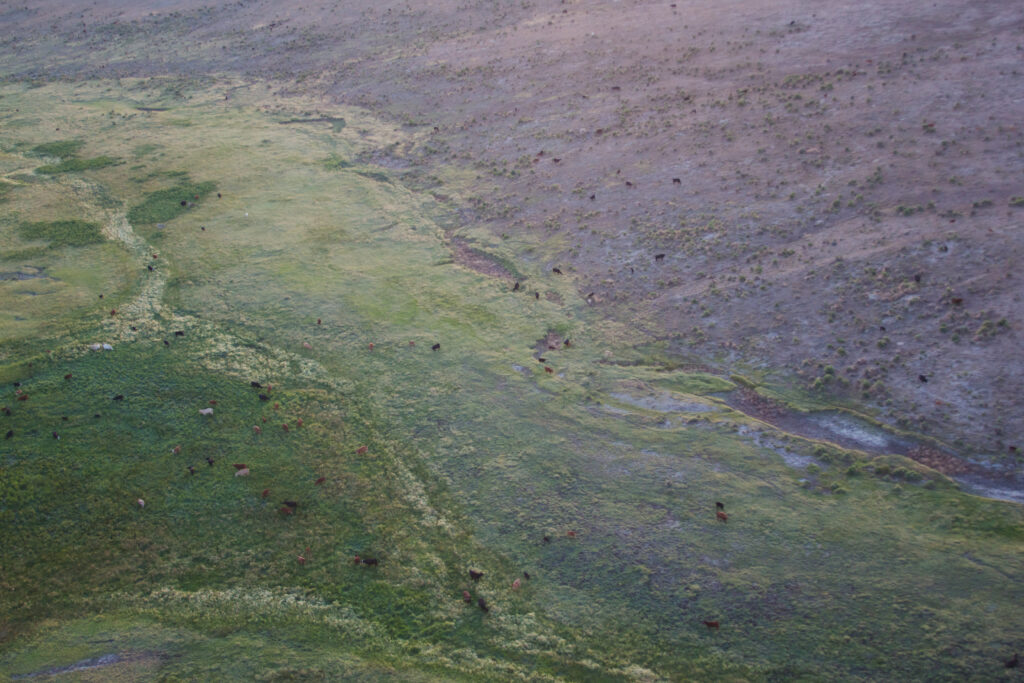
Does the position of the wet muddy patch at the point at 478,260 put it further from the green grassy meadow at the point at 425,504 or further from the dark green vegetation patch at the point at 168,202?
the dark green vegetation patch at the point at 168,202

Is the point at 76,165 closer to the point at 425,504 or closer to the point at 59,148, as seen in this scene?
the point at 59,148

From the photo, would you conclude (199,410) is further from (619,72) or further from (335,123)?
(619,72)

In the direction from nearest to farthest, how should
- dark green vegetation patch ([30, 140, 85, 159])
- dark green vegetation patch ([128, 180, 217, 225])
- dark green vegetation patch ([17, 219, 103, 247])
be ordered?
dark green vegetation patch ([17, 219, 103, 247]) → dark green vegetation patch ([128, 180, 217, 225]) → dark green vegetation patch ([30, 140, 85, 159])

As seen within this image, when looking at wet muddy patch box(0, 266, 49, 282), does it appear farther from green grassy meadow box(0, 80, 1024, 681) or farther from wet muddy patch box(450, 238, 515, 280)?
wet muddy patch box(450, 238, 515, 280)

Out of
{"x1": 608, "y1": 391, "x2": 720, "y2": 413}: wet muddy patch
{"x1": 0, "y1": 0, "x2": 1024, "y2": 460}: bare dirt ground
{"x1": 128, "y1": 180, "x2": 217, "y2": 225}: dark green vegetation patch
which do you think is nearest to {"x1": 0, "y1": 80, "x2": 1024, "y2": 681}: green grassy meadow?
{"x1": 608, "y1": 391, "x2": 720, "y2": 413}: wet muddy patch

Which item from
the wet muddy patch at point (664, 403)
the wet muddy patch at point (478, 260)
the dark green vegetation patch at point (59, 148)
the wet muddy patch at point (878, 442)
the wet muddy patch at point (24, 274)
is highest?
the dark green vegetation patch at point (59, 148)

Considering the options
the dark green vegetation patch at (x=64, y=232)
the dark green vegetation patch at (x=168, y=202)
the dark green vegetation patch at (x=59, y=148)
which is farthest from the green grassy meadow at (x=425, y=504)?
the dark green vegetation patch at (x=59, y=148)
